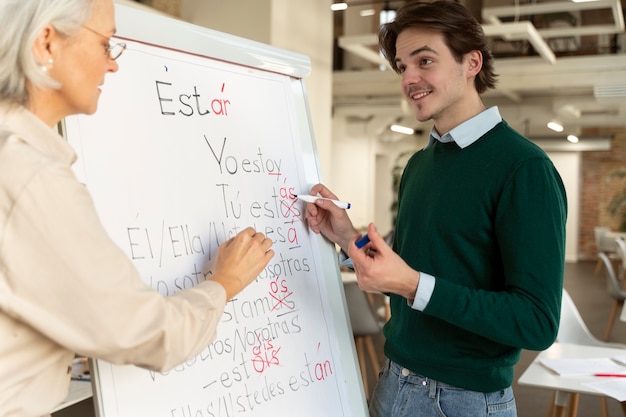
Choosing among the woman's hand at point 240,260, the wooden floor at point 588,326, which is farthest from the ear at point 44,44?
the wooden floor at point 588,326

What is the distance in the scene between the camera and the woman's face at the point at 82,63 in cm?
101

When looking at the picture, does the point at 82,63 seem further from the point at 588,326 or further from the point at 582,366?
the point at 588,326

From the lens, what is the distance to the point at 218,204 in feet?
4.84

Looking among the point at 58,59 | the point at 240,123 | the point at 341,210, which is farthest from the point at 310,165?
the point at 58,59

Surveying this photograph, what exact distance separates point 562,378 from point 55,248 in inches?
90.0

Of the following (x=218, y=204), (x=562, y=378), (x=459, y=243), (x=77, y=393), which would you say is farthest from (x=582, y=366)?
(x=77, y=393)

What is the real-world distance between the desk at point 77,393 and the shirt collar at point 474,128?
1772 mm

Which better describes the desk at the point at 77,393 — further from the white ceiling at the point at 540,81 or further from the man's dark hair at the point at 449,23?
the white ceiling at the point at 540,81

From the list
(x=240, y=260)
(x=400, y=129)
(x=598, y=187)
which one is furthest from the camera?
(x=598, y=187)

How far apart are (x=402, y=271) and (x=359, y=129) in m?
12.8

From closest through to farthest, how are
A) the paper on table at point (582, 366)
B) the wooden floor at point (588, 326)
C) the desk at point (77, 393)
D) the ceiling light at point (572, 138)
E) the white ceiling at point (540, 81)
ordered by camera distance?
the desk at point (77, 393)
the paper on table at point (582, 366)
the wooden floor at point (588, 326)
the white ceiling at point (540, 81)
the ceiling light at point (572, 138)

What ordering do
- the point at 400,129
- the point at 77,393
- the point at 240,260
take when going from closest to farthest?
1. the point at 240,260
2. the point at 77,393
3. the point at 400,129

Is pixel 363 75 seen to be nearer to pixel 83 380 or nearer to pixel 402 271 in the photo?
pixel 83 380

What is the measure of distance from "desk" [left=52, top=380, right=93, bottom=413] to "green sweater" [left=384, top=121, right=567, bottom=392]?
1.37 metres
